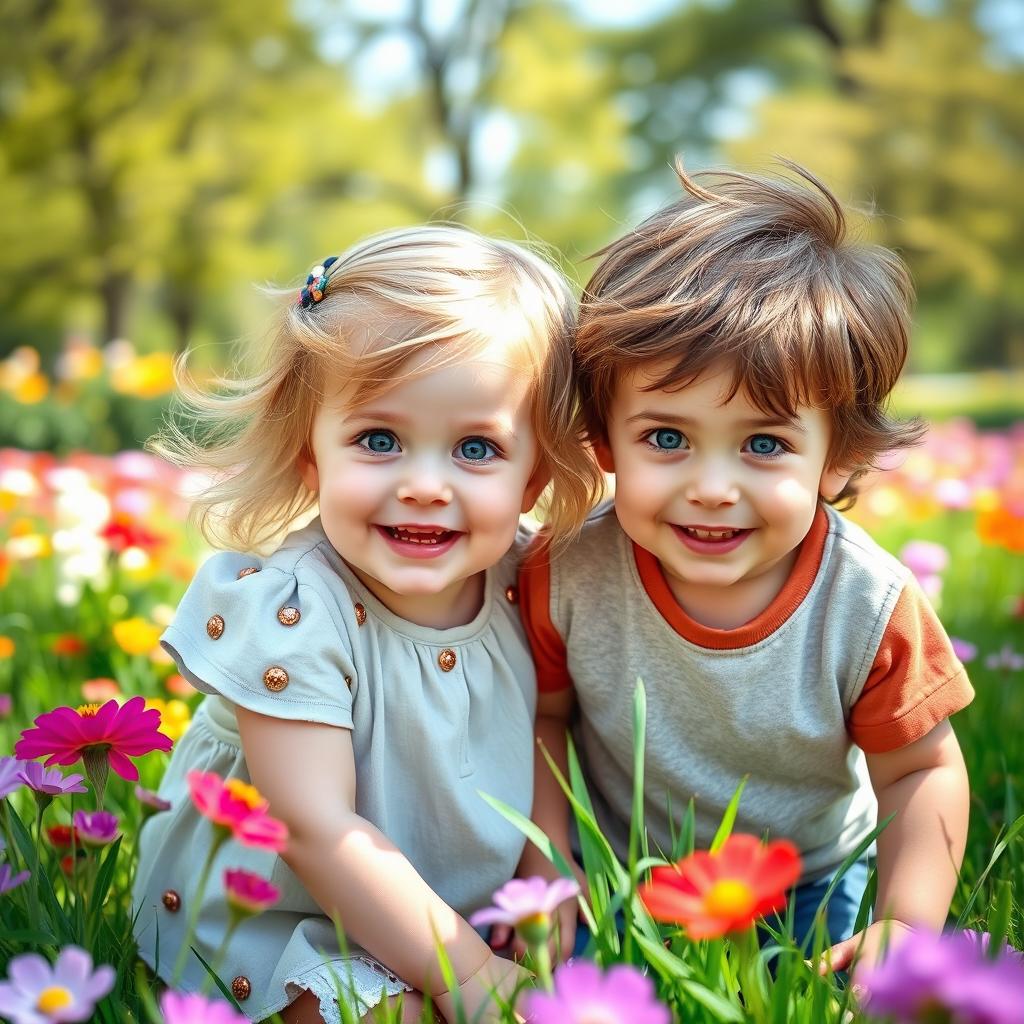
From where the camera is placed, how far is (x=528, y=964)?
51.5 inches

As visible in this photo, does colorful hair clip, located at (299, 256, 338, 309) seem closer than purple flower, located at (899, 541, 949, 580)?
Yes

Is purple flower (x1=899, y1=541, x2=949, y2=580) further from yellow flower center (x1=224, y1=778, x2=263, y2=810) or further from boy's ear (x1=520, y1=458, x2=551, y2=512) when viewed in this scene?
yellow flower center (x1=224, y1=778, x2=263, y2=810)

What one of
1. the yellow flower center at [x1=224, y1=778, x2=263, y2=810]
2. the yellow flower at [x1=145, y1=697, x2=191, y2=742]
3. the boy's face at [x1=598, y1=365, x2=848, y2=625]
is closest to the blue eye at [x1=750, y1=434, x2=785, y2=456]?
the boy's face at [x1=598, y1=365, x2=848, y2=625]

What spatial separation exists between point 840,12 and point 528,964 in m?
19.8

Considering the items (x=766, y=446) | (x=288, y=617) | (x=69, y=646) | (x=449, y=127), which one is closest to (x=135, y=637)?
(x=69, y=646)

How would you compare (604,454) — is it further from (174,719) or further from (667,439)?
(174,719)

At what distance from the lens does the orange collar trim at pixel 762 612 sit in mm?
1548

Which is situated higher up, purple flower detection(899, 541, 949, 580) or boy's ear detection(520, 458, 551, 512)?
boy's ear detection(520, 458, 551, 512)

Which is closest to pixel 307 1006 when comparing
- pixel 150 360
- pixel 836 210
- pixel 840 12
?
pixel 836 210

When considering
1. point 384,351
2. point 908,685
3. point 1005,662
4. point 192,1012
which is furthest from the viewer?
point 1005,662

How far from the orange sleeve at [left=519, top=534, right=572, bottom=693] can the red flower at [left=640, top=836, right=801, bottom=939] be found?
0.82 m

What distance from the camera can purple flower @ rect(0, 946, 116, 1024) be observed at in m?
0.81

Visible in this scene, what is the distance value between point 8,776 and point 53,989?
1.08 feet

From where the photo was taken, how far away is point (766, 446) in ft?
4.75
